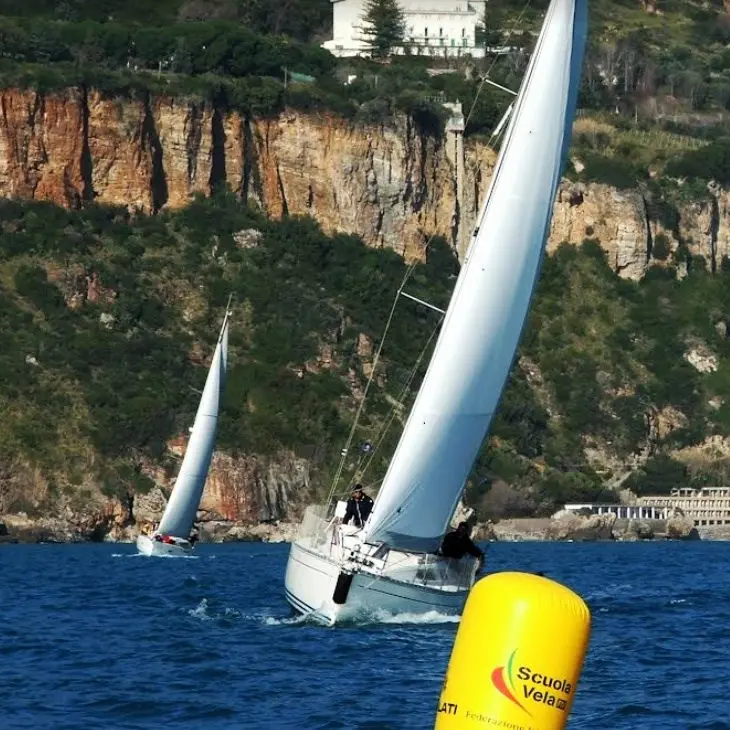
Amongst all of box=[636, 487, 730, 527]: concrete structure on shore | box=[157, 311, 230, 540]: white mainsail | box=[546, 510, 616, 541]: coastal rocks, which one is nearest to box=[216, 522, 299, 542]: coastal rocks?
box=[546, 510, 616, 541]: coastal rocks

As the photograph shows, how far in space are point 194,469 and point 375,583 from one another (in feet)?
124

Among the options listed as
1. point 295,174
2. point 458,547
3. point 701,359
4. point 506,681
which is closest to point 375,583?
point 458,547

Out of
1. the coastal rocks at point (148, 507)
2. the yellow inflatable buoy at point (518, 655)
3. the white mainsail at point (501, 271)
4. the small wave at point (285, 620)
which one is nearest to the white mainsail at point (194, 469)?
the coastal rocks at point (148, 507)

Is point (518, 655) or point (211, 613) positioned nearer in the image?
point (518, 655)

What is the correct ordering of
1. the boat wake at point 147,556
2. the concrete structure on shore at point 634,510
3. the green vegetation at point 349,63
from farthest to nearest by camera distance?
1. the green vegetation at point 349,63
2. the concrete structure on shore at point 634,510
3. the boat wake at point 147,556

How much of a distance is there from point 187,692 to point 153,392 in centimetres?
7849

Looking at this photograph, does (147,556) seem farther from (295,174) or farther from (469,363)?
(295,174)

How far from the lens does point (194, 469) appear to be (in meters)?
75.1

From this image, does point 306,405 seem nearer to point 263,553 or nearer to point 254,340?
point 254,340

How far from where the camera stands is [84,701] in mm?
28312

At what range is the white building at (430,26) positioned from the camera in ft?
479

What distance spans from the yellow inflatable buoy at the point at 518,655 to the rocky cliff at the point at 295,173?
104 metres

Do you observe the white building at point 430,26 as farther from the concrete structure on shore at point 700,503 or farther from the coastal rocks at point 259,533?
the coastal rocks at point 259,533

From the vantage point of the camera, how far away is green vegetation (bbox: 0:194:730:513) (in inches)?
4136
